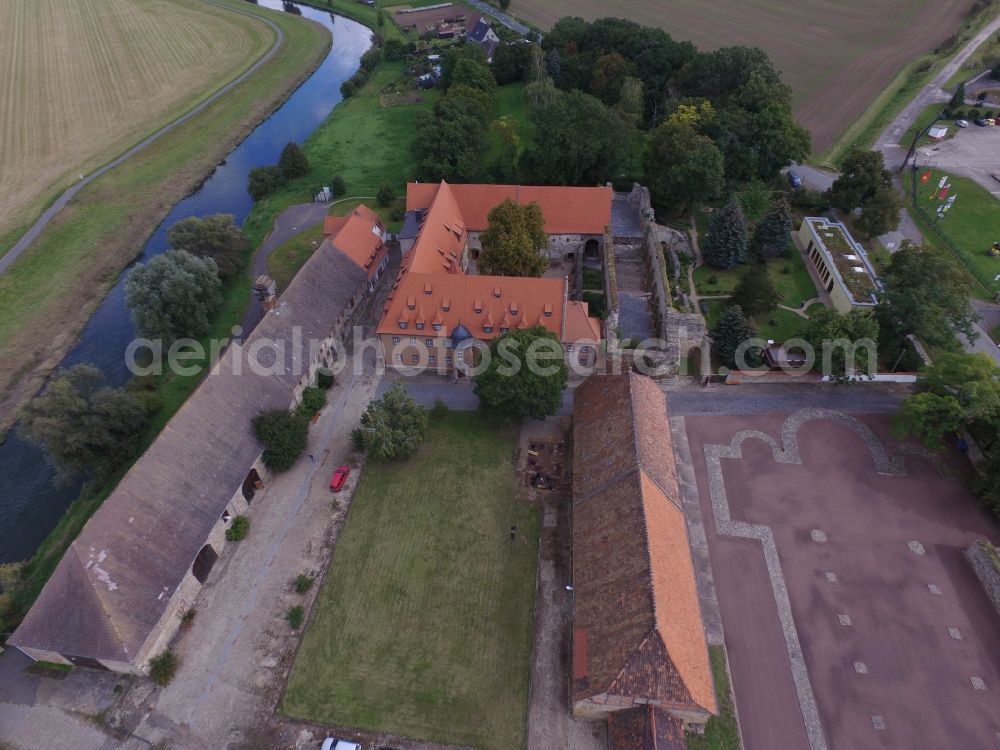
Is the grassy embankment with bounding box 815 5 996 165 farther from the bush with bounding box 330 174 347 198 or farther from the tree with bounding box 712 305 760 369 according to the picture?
the bush with bounding box 330 174 347 198

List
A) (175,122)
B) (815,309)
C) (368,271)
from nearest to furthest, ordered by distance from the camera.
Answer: (815,309) → (368,271) → (175,122)

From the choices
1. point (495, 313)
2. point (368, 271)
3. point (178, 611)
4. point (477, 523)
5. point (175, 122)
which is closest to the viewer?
point (178, 611)

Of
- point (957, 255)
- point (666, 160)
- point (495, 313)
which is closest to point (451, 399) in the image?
point (495, 313)

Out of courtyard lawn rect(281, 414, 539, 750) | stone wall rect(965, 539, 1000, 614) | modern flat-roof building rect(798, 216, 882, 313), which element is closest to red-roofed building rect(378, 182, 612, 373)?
courtyard lawn rect(281, 414, 539, 750)

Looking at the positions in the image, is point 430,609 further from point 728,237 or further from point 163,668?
point 728,237

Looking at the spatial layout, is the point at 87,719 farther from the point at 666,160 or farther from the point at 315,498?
the point at 666,160

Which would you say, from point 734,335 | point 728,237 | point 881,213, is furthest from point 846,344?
point 881,213

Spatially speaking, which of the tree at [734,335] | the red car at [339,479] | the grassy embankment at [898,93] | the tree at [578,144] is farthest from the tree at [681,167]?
the red car at [339,479]
